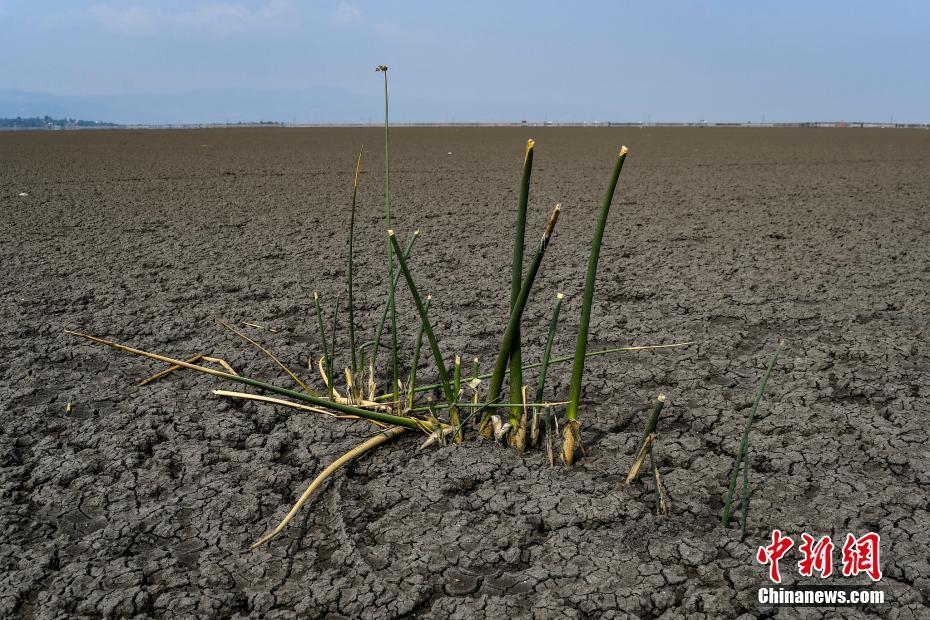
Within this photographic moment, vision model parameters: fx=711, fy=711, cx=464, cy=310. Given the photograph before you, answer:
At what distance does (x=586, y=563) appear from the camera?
56.7 inches

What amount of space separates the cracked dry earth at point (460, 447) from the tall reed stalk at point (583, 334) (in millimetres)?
71

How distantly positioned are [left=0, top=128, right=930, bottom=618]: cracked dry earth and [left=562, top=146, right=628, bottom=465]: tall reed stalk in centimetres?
7

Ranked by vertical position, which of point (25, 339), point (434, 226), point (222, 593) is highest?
point (434, 226)

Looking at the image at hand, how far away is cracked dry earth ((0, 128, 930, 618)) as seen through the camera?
55.2 inches

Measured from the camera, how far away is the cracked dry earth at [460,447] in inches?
55.2

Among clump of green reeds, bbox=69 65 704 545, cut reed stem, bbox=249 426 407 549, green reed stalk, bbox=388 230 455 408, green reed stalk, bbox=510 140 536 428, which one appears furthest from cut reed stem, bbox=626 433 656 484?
cut reed stem, bbox=249 426 407 549

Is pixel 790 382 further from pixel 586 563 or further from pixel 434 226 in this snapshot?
pixel 434 226

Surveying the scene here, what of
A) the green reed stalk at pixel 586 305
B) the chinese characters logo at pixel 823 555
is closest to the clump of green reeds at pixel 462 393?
the green reed stalk at pixel 586 305

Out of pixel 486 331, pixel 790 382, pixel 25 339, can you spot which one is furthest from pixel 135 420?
pixel 790 382

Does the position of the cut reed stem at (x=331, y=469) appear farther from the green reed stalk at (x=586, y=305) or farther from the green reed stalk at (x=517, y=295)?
the green reed stalk at (x=586, y=305)

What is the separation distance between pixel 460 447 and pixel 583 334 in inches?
19.8

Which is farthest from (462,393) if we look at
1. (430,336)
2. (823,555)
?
(823,555)

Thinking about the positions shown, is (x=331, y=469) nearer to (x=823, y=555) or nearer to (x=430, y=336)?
(x=430, y=336)

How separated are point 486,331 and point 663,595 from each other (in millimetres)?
1543
